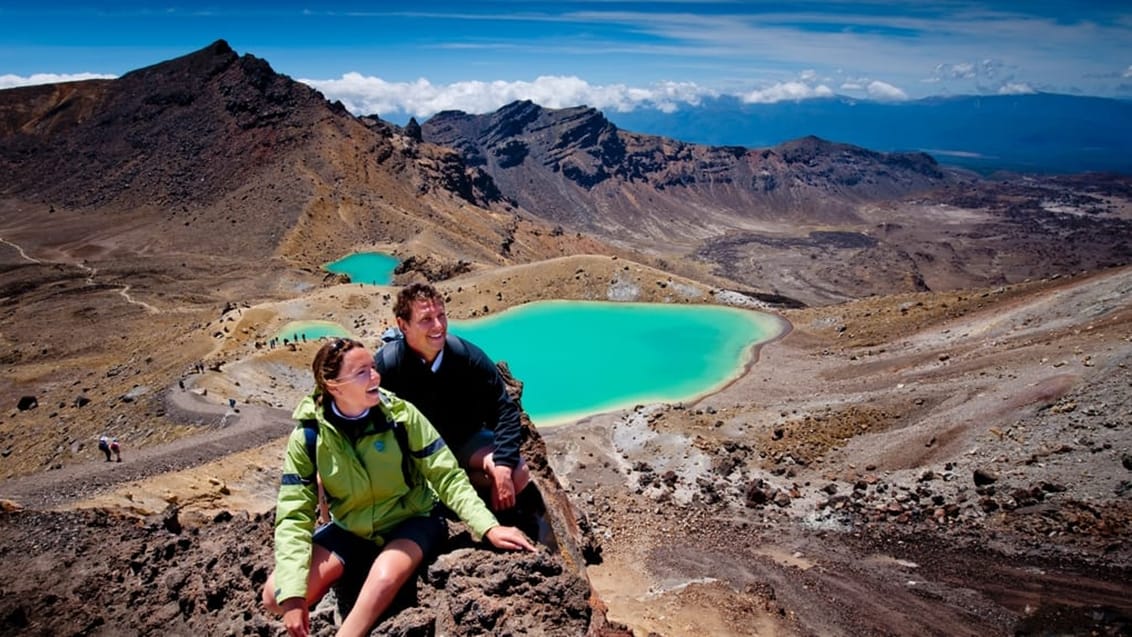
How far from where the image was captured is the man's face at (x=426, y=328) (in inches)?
268

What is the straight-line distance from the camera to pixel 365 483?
19.7ft

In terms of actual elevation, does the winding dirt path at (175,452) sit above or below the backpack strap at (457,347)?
below

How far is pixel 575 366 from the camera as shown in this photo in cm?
4044

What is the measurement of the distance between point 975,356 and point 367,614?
102 feet

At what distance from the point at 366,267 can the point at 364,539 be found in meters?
73.8

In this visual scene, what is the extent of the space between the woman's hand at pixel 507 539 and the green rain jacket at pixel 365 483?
0.31 feet

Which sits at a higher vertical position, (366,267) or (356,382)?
(356,382)

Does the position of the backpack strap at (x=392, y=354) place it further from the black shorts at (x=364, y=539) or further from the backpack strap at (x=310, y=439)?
the black shorts at (x=364, y=539)

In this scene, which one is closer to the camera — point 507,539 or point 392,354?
point 507,539

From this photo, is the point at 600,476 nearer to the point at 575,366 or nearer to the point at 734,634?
the point at 734,634

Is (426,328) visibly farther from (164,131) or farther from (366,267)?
(164,131)

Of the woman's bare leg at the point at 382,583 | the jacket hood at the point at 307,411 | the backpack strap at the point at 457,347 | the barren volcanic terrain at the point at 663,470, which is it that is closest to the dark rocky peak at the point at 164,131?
the barren volcanic terrain at the point at 663,470

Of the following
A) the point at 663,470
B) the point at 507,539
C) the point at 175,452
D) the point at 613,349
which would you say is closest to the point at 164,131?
the point at 613,349

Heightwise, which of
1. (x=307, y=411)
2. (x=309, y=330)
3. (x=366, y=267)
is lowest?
(x=309, y=330)
